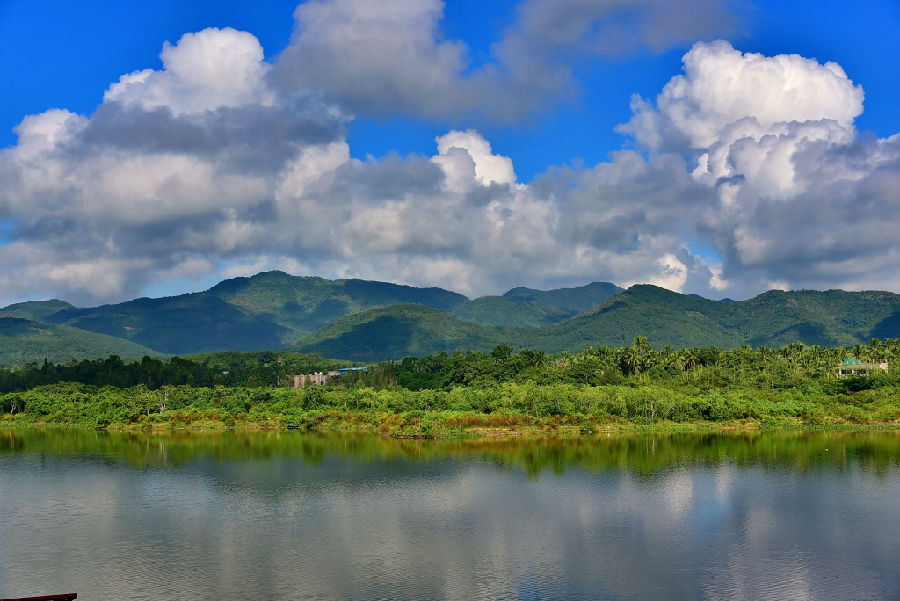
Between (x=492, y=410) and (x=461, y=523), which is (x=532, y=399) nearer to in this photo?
(x=492, y=410)

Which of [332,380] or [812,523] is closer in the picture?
[812,523]

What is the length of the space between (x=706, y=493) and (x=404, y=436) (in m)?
45.2

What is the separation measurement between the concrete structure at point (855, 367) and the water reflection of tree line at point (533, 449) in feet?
131

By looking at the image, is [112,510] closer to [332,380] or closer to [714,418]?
[714,418]

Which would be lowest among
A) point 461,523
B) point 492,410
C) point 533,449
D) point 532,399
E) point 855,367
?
point 461,523

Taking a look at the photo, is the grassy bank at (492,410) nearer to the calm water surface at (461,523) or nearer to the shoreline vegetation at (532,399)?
the shoreline vegetation at (532,399)

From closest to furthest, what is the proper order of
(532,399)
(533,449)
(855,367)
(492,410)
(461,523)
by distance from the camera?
(461,523) < (533,449) < (532,399) < (492,410) < (855,367)

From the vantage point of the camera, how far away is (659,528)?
1823 inches

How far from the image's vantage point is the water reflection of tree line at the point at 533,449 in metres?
70.9

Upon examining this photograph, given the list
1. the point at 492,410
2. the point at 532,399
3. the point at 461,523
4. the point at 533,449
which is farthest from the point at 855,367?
the point at 461,523

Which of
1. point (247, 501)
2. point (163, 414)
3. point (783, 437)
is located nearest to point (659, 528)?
point (247, 501)

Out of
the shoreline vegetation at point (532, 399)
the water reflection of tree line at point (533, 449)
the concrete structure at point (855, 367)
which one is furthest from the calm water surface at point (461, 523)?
the concrete structure at point (855, 367)

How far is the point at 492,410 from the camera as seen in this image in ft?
335

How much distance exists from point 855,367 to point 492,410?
72.5m
